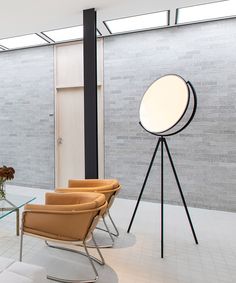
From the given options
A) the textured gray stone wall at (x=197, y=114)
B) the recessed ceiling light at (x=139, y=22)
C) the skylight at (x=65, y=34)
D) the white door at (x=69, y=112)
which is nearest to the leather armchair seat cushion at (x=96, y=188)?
the textured gray stone wall at (x=197, y=114)

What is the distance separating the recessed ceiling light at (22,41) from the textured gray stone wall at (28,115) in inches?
5.1

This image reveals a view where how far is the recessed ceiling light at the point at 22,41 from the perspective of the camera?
422cm

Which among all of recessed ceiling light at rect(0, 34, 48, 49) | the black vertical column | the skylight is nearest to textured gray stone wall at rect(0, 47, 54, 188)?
recessed ceiling light at rect(0, 34, 48, 49)

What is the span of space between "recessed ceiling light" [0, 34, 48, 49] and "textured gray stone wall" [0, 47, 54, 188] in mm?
130

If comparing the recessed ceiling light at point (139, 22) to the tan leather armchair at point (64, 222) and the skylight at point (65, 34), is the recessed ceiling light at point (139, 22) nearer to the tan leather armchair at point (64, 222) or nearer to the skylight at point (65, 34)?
the skylight at point (65, 34)

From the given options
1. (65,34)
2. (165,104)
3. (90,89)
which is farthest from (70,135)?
(165,104)

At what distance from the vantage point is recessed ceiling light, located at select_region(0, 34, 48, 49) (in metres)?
4.22

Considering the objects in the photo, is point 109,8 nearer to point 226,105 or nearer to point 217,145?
point 226,105

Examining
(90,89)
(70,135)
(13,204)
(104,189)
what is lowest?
(13,204)

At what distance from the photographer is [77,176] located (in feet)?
14.6

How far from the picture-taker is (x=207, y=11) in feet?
10.6

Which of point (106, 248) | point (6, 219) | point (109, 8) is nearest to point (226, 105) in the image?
point (109, 8)

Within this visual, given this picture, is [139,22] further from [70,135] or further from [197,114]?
[70,135]

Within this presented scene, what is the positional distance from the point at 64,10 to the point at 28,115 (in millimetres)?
2288
